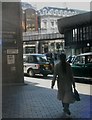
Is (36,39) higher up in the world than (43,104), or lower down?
higher up

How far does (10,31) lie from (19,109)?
346 inches

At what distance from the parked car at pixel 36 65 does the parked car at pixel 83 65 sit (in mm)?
5452

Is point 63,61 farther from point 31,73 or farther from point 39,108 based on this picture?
point 31,73

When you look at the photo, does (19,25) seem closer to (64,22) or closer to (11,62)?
(11,62)

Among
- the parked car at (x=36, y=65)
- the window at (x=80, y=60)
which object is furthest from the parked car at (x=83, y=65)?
the parked car at (x=36, y=65)

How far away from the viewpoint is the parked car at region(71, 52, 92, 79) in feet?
59.4

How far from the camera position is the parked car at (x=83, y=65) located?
18.1m

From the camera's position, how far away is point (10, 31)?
1808 centimetres

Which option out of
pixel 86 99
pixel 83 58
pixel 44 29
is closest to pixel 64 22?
pixel 44 29

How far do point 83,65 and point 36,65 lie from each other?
669 cm

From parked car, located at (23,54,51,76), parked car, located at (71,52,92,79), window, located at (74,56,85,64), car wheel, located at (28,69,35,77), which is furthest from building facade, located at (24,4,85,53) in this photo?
parked car, located at (71,52,92,79)

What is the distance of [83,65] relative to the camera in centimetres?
1864

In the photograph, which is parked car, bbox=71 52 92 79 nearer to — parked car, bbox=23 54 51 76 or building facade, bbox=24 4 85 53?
parked car, bbox=23 54 51 76

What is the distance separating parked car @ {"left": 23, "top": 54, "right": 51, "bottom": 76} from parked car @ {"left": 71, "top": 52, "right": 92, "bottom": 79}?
17.9 feet
